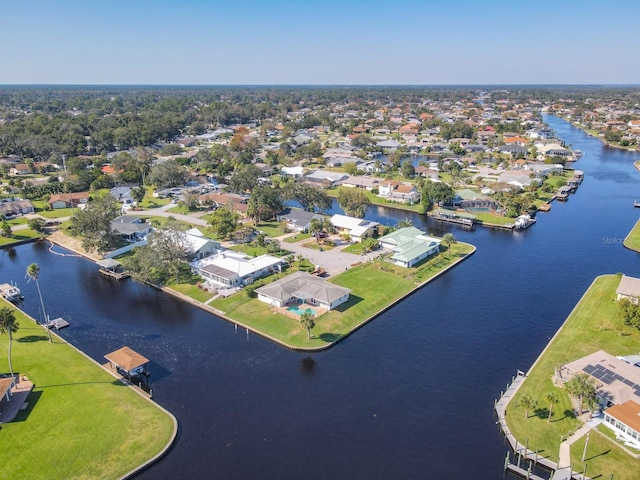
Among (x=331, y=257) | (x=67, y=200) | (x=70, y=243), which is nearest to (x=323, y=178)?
(x=331, y=257)

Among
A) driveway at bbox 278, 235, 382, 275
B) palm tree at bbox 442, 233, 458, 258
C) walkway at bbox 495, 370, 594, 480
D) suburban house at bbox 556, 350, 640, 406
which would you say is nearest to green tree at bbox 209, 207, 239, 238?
driveway at bbox 278, 235, 382, 275

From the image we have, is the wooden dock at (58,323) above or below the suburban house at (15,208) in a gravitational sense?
below

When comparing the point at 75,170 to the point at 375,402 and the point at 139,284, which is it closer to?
the point at 139,284

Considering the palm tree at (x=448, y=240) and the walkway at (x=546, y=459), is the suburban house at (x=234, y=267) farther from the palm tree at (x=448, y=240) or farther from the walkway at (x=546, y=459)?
the walkway at (x=546, y=459)

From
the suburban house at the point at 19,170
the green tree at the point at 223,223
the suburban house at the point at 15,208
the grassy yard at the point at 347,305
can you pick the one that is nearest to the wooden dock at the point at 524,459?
the grassy yard at the point at 347,305

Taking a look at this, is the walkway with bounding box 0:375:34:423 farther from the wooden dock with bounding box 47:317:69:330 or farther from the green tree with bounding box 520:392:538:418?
the green tree with bounding box 520:392:538:418

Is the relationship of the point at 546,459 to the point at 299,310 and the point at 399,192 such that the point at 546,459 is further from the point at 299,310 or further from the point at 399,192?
the point at 399,192
